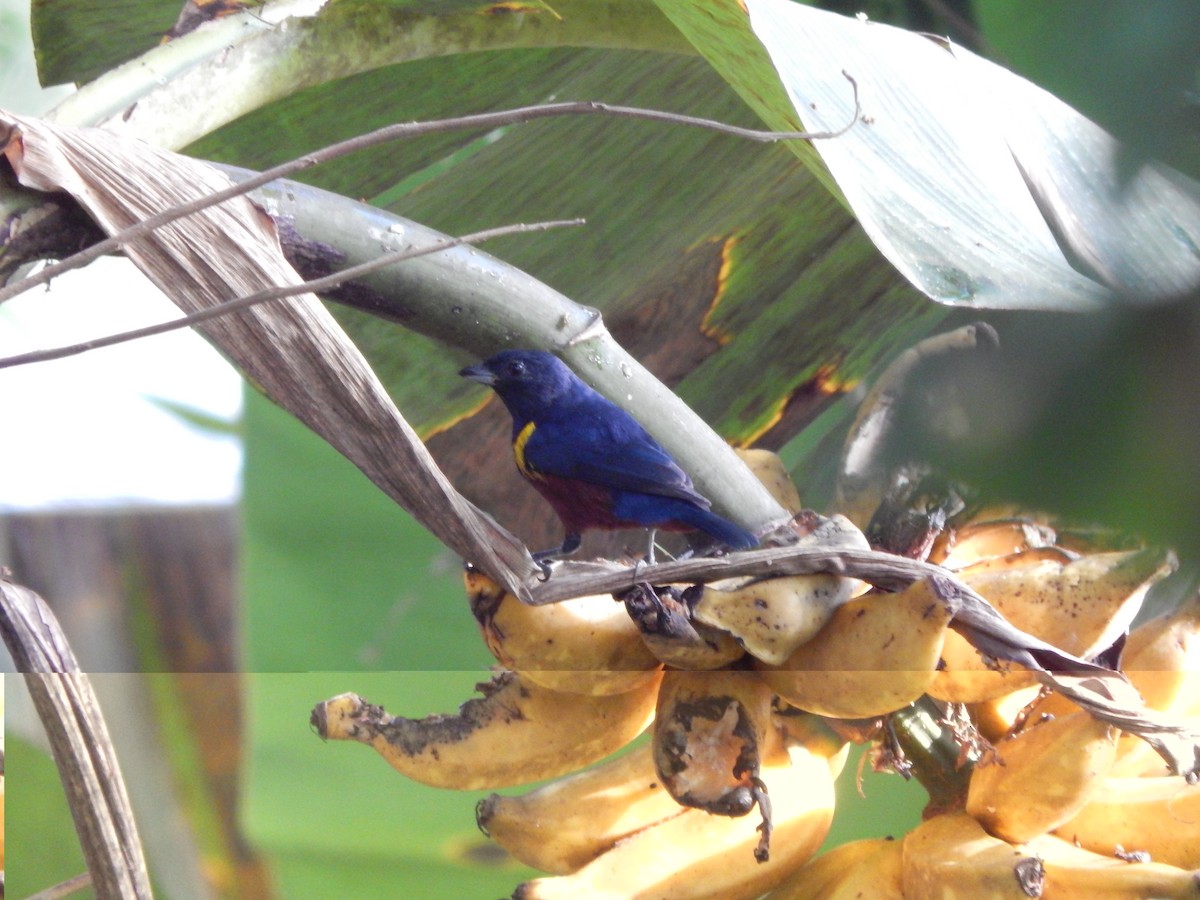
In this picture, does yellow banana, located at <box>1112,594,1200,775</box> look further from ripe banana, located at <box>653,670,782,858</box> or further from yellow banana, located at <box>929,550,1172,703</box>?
ripe banana, located at <box>653,670,782,858</box>

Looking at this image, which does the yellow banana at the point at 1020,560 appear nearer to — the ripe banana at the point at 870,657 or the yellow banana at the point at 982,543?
the yellow banana at the point at 982,543

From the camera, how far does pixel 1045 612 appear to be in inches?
18.0

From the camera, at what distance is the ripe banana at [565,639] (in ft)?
1.36

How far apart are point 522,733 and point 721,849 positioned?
0.33 ft

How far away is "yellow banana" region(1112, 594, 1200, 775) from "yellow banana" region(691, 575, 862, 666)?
176mm

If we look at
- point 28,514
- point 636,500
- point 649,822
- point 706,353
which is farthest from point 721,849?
point 28,514

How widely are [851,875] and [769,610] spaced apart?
0.15 meters

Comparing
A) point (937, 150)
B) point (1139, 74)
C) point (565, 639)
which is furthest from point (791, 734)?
point (1139, 74)

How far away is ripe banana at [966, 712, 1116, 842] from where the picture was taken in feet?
1.41

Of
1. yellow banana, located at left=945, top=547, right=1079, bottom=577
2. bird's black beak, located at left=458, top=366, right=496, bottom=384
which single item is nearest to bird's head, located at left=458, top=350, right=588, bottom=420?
bird's black beak, located at left=458, top=366, right=496, bottom=384

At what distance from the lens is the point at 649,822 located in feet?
1.61

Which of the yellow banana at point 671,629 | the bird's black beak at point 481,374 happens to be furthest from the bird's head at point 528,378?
the yellow banana at point 671,629

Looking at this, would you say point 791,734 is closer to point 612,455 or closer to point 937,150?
point 612,455

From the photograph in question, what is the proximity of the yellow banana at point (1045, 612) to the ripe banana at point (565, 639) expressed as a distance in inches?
4.7
